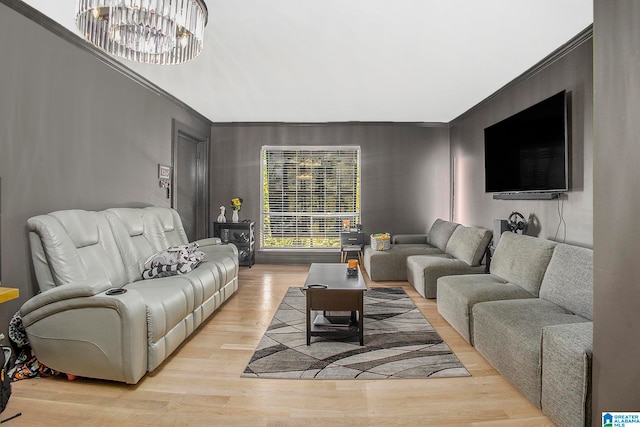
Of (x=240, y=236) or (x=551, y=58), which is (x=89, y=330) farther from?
(x=551, y=58)

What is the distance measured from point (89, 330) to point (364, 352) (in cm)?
193

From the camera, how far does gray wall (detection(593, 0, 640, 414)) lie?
1.43 m

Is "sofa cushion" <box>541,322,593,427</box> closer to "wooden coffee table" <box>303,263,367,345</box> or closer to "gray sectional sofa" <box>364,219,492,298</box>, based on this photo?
"wooden coffee table" <box>303,263,367,345</box>

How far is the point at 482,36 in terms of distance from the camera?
2980 mm

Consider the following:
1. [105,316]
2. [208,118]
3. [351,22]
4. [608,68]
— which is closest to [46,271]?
[105,316]

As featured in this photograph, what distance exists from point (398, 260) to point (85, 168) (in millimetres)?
3952

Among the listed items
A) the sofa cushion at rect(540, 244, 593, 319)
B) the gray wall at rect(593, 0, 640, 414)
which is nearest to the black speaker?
the sofa cushion at rect(540, 244, 593, 319)

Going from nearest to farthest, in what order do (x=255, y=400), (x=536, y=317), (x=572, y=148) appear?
(x=255, y=400) → (x=536, y=317) → (x=572, y=148)

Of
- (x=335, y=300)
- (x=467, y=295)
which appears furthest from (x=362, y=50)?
(x=467, y=295)

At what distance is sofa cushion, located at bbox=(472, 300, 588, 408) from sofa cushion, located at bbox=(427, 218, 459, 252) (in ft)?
8.31

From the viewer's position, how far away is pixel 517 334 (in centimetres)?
223

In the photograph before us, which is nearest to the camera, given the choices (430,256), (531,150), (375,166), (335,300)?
(335,300)

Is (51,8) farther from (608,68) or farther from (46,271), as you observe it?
(608,68)

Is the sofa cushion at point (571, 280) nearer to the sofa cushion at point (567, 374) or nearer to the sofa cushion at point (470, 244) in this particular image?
the sofa cushion at point (567, 374)
